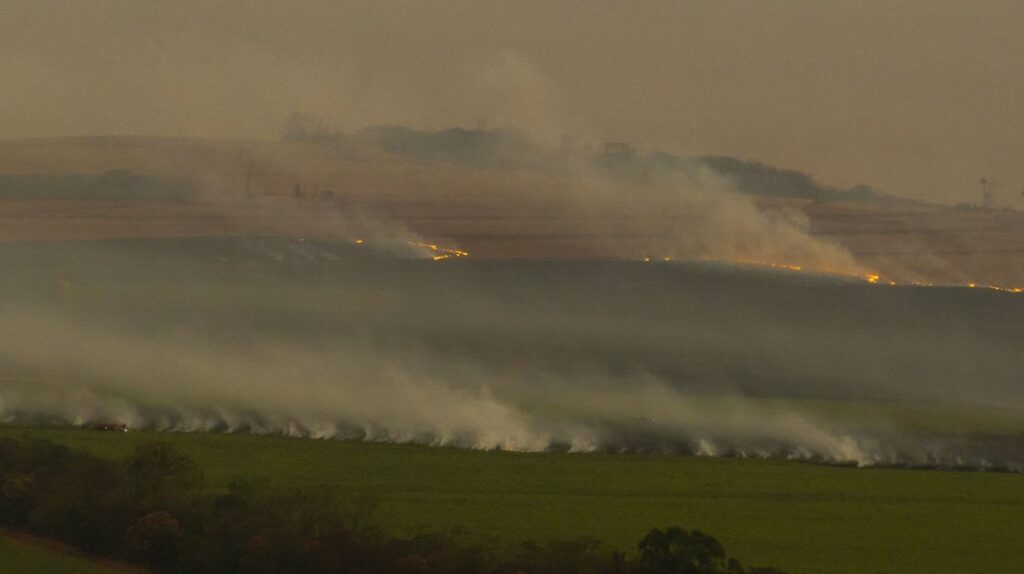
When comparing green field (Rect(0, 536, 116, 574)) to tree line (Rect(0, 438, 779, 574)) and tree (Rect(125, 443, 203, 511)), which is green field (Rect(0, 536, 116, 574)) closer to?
tree line (Rect(0, 438, 779, 574))

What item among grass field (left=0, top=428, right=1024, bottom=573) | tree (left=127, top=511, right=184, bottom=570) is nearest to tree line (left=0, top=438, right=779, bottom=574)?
tree (left=127, top=511, right=184, bottom=570)

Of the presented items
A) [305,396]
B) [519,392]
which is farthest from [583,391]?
[305,396]

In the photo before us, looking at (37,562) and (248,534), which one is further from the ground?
(248,534)

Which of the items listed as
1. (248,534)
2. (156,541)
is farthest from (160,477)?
(248,534)

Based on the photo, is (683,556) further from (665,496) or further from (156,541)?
(665,496)

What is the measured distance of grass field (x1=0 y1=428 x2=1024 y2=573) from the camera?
176ft

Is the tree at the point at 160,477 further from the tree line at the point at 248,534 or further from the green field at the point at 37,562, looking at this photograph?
the green field at the point at 37,562

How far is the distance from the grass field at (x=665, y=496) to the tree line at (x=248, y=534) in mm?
3223

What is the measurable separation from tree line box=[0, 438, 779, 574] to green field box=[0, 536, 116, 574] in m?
1.40

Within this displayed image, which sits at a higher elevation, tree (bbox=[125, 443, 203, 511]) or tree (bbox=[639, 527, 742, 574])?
tree (bbox=[639, 527, 742, 574])

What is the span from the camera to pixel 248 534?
164ft

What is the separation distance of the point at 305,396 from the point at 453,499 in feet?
108

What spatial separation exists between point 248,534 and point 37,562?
19.2 ft

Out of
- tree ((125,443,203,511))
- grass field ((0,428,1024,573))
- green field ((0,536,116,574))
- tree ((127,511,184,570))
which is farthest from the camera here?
tree ((125,443,203,511))
